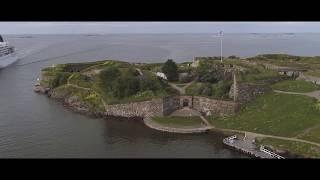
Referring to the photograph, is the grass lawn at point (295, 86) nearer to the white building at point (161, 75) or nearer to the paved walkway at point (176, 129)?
the paved walkway at point (176, 129)

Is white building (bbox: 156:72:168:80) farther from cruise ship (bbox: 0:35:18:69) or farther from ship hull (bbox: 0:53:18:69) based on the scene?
cruise ship (bbox: 0:35:18:69)

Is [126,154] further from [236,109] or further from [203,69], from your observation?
[203,69]

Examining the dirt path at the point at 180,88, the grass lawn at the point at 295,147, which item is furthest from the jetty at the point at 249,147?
the dirt path at the point at 180,88

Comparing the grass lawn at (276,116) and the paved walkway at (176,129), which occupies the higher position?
the grass lawn at (276,116)

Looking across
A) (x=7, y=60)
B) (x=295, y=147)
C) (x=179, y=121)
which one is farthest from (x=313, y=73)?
(x=7, y=60)

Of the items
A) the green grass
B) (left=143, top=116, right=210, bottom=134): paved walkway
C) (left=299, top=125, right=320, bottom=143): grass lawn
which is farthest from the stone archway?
the green grass

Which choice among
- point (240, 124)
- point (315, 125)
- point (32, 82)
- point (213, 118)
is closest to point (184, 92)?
point (213, 118)
